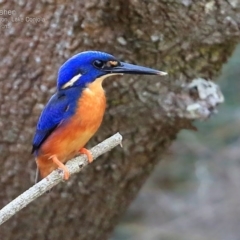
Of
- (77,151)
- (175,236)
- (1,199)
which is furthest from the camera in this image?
(175,236)

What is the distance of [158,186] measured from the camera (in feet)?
16.0

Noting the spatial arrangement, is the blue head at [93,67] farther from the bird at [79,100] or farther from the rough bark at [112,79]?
the rough bark at [112,79]

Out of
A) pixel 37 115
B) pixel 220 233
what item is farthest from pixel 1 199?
pixel 220 233

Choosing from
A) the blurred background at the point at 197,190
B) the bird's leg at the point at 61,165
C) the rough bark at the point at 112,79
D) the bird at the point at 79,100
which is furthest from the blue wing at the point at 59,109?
the blurred background at the point at 197,190

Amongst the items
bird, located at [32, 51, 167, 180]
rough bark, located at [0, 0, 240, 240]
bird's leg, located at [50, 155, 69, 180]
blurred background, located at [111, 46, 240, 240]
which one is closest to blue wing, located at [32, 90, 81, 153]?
bird, located at [32, 51, 167, 180]

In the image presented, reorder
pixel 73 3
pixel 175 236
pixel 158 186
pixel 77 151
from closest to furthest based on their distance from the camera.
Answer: pixel 77 151 < pixel 73 3 < pixel 175 236 < pixel 158 186

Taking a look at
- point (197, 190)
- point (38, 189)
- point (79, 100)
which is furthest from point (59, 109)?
point (197, 190)

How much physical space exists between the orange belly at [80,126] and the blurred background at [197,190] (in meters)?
2.25

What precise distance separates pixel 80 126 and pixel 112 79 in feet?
1.61

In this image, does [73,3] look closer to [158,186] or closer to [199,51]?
[199,51]

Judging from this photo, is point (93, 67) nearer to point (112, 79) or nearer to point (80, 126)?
point (80, 126)

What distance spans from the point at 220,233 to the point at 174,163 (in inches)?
26.0

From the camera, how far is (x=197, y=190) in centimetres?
491

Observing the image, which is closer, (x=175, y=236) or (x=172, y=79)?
(x=172, y=79)
